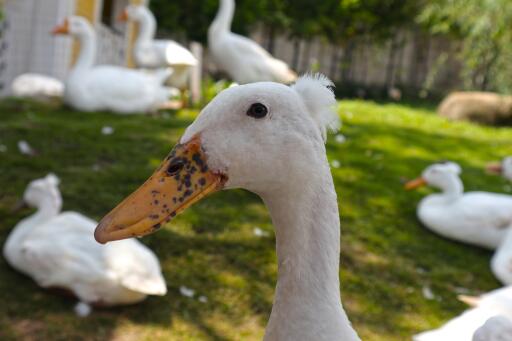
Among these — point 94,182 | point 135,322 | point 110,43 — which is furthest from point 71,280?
point 110,43

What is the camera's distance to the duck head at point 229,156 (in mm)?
1444

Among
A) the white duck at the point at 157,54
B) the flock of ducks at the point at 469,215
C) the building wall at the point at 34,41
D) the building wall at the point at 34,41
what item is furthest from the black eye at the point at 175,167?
the building wall at the point at 34,41

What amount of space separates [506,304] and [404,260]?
1.45 m

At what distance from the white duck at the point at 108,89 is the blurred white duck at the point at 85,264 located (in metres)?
3.84

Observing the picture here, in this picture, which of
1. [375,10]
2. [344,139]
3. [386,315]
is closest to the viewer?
[386,315]

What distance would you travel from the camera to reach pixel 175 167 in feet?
4.83

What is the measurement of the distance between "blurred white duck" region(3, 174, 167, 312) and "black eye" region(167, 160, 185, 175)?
1.86 meters

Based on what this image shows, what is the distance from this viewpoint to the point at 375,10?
1727cm

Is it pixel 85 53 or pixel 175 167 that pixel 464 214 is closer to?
pixel 175 167

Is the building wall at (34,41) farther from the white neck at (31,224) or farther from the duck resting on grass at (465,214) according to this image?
the duck resting on grass at (465,214)

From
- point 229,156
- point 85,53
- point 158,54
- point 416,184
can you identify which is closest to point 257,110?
point 229,156

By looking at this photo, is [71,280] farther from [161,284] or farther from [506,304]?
[506,304]

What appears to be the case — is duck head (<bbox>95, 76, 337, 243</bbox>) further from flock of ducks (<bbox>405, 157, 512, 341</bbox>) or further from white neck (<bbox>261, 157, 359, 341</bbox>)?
flock of ducks (<bbox>405, 157, 512, 341</bbox>)

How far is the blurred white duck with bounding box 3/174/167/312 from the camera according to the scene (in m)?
3.21
